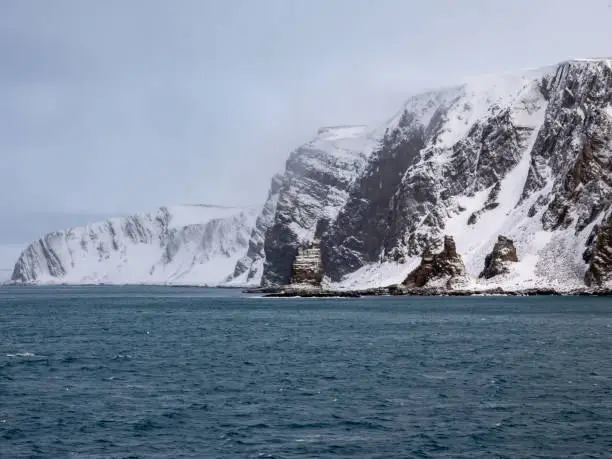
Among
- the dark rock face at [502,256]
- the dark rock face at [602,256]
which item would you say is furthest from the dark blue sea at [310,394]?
the dark rock face at [502,256]

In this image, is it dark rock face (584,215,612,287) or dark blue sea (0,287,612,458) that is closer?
dark blue sea (0,287,612,458)

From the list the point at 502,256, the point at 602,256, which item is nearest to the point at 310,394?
the point at 602,256

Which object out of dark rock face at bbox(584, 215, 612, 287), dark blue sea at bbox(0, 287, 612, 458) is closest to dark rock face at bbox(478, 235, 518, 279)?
dark rock face at bbox(584, 215, 612, 287)

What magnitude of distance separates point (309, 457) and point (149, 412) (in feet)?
39.4

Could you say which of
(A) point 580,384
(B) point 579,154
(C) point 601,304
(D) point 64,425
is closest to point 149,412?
(D) point 64,425

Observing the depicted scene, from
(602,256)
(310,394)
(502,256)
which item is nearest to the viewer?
(310,394)

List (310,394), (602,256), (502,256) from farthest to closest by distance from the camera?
1. (502,256)
2. (602,256)
3. (310,394)

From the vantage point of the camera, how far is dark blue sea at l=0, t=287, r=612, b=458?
3719 centimetres

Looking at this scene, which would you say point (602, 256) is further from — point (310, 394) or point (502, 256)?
→ point (310, 394)

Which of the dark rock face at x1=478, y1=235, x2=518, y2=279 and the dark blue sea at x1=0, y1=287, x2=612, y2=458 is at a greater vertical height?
the dark rock face at x1=478, y1=235, x2=518, y2=279

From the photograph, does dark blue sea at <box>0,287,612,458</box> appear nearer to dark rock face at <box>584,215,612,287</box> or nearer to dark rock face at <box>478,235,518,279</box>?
dark rock face at <box>584,215,612,287</box>

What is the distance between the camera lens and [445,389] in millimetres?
50594

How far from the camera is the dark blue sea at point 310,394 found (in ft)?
122

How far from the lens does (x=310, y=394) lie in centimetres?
4956
